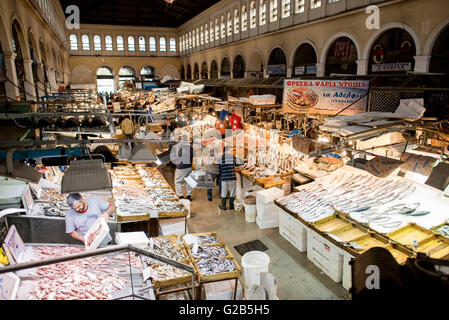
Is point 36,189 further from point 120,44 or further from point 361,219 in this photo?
point 120,44

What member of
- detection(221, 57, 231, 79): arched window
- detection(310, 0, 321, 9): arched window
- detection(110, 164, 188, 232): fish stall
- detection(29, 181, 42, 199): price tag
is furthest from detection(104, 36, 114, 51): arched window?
detection(29, 181, 42, 199): price tag

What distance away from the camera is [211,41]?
3391 cm

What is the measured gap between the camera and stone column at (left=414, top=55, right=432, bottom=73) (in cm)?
1199

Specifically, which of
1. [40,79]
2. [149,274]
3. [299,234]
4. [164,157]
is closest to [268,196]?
[299,234]

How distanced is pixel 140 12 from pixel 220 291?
44.8 metres

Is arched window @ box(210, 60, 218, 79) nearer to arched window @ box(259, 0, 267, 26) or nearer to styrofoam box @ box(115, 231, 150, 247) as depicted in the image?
arched window @ box(259, 0, 267, 26)

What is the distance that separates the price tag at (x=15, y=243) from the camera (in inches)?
193

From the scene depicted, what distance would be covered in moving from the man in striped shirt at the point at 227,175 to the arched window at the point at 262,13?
55.1 ft

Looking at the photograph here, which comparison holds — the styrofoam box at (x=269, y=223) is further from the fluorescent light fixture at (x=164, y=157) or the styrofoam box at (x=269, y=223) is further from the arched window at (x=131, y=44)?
the arched window at (x=131, y=44)

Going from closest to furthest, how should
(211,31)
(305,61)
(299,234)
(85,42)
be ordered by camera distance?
(299,234) → (305,61) → (211,31) → (85,42)

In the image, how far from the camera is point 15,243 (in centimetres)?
517

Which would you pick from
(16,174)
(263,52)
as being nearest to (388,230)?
(16,174)

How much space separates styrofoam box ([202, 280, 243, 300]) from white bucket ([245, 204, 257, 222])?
357cm
